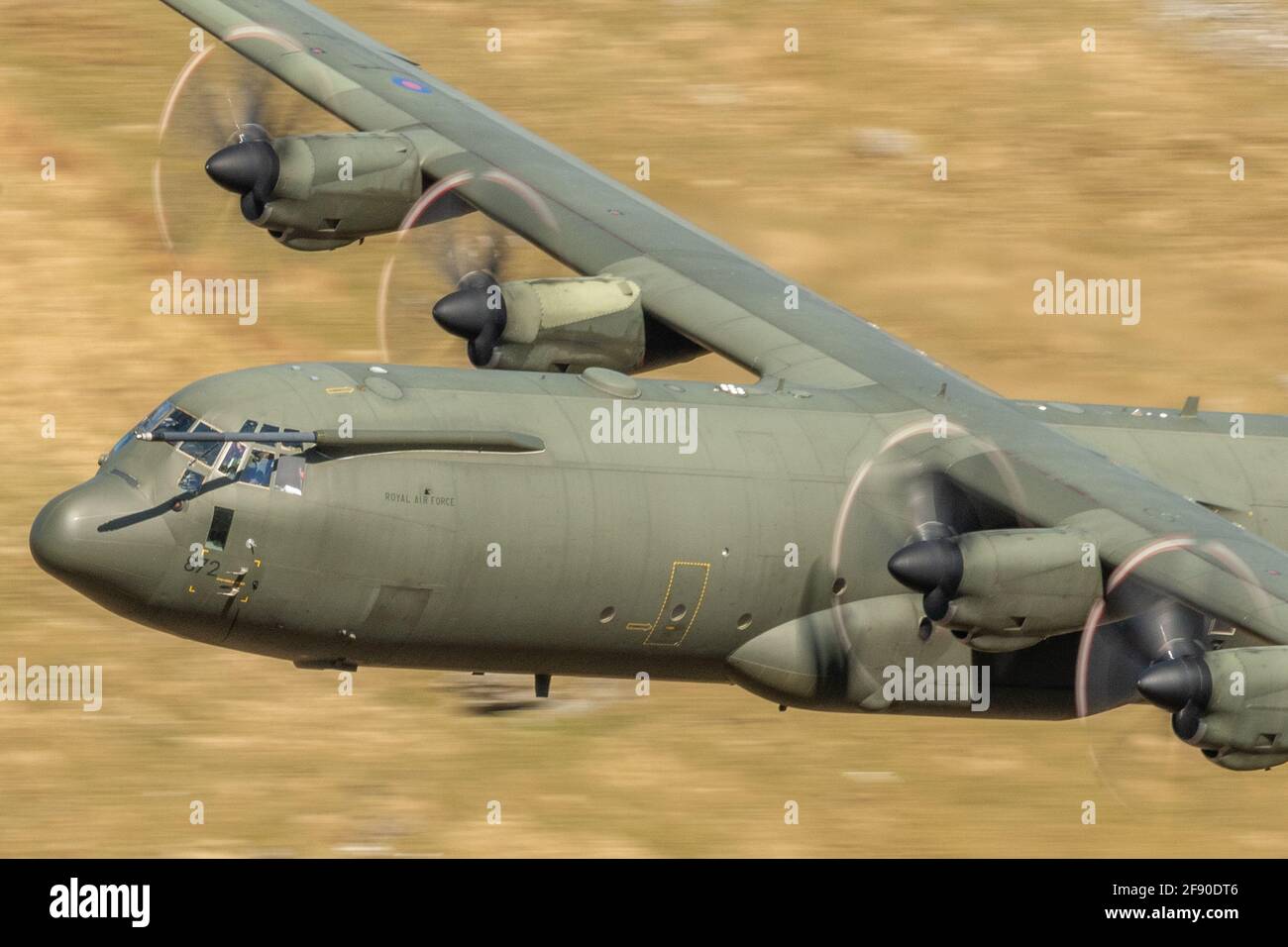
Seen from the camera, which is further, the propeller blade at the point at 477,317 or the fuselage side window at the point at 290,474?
the propeller blade at the point at 477,317

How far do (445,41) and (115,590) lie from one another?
32769mm

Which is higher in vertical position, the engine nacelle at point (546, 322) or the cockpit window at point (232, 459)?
the engine nacelle at point (546, 322)

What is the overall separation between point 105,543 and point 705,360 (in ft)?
73.0

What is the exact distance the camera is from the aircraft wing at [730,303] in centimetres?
2666

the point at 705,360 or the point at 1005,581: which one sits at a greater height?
the point at 705,360

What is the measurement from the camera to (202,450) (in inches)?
1012

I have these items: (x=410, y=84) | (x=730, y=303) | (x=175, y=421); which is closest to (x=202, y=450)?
(x=175, y=421)

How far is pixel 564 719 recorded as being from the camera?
3772 centimetres

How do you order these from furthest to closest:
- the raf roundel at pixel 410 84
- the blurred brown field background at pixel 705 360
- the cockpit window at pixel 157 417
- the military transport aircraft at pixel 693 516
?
1. the raf roundel at pixel 410 84
2. the blurred brown field background at pixel 705 360
3. the cockpit window at pixel 157 417
4. the military transport aircraft at pixel 693 516

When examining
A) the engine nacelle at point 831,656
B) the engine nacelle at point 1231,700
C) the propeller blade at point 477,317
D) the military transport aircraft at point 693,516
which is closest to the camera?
the military transport aircraft at point 693,516

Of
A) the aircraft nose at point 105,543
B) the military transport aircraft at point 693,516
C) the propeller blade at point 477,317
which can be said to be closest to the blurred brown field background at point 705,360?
the military transport aircraft at point 693,516

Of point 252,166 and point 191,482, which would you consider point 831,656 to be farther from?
point 252,166

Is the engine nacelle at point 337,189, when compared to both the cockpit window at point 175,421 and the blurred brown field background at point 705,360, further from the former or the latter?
the cockpit window at point 175,421

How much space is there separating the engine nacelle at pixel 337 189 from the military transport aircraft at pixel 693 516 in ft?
0.18
